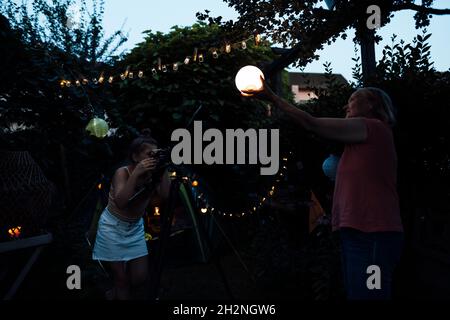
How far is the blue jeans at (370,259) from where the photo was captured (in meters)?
2.21

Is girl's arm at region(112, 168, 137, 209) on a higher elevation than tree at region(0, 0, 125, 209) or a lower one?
lower

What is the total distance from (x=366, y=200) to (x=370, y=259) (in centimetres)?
33

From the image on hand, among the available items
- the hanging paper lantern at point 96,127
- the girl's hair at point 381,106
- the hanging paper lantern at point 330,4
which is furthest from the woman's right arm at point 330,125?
the hanging paper lantern at point 96,127

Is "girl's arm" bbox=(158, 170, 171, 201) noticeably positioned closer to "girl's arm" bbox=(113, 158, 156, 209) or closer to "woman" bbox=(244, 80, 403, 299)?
"girl's arm" bbox=(113, 158, 156, 209)

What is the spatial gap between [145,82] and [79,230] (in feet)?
10.4

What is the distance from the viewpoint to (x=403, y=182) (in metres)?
3.58

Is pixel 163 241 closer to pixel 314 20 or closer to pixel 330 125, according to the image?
pixel 330 125

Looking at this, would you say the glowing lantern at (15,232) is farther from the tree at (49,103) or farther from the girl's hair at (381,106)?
the girl's hair at (381,106)

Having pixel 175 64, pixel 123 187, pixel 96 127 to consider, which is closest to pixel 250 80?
pixel 123 187

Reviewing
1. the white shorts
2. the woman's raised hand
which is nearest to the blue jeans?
the woman's raised hand

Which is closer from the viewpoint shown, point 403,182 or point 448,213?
point 448,213

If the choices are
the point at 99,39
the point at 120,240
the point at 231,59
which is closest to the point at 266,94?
the point at 120,240

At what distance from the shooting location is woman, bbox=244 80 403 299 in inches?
86.4

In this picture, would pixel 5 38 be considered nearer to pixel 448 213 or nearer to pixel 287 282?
pixel 287 282
